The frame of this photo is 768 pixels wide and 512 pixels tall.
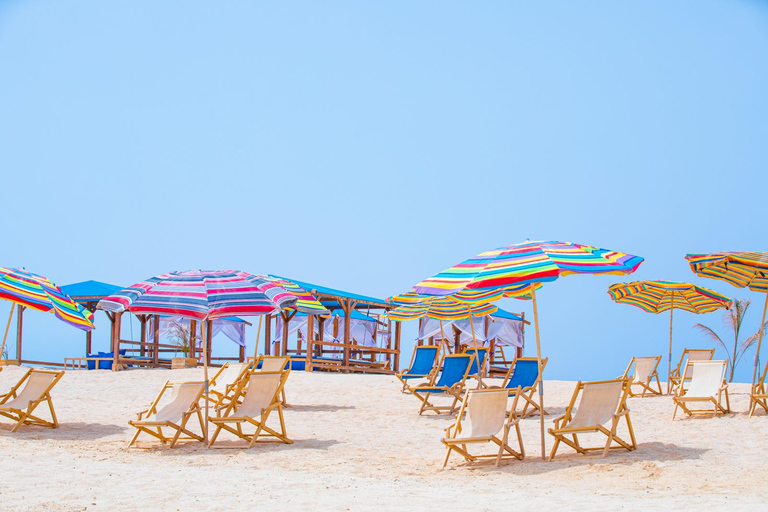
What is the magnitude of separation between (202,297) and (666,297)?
370 inches

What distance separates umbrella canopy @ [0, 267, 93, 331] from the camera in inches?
314

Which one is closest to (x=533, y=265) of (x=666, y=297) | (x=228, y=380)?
(x=228, y=380)

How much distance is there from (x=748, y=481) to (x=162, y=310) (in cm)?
480

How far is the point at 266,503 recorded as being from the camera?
4656 mm

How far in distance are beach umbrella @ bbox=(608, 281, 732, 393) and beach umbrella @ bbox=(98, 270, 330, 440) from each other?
7.94 metres

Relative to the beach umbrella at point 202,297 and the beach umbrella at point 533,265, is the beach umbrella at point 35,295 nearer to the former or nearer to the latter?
the beach umbrella at point 202,297

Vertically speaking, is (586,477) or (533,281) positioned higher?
(533,281)

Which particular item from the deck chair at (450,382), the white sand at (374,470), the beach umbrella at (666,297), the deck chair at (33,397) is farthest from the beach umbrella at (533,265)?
the beach umbrella at (666,297)

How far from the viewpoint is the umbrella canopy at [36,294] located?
7.99 metres

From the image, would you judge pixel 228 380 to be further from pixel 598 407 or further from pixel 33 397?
pixel 598 407

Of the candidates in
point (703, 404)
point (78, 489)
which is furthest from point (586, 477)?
point (703, 404)

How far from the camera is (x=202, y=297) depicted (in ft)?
23.3

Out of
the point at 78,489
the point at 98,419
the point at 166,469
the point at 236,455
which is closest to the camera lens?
the point at 78,489

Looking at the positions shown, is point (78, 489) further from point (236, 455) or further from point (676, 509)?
point (676, 509)
